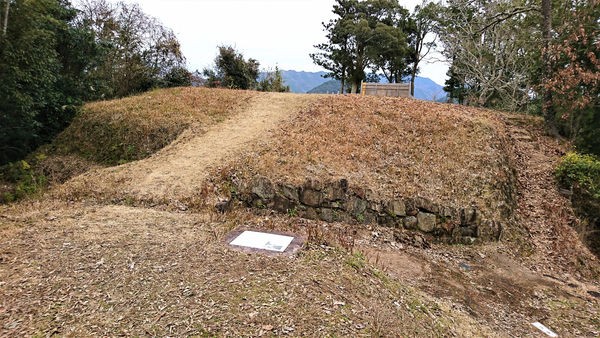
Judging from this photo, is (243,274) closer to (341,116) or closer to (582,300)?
(582,300)

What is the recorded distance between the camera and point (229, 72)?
17.2m

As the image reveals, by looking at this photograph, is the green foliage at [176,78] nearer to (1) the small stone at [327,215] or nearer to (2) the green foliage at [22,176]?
(2) the green foliage at [22,176]

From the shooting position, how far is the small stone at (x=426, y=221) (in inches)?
265

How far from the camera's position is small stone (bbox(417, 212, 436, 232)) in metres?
6.72

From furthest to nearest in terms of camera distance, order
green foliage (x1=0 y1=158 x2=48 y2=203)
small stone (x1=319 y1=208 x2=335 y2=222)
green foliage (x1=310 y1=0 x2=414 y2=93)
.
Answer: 1. green foliage (x1=310 y1=0 x2=414 y2=93)
2. green foliage (x1=0 y1=158 x2=48 y2=203)
3. small stone (x1=319 y1=208 x2=335 y2=222)

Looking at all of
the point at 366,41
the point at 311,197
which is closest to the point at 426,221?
the point at 311,197

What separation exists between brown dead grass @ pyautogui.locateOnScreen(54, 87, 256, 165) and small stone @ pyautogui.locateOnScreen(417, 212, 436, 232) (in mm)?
6748

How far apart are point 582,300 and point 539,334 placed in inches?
64.2

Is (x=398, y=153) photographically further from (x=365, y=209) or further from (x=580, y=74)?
(x=580, y=74)

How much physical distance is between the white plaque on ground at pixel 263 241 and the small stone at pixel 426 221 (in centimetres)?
315

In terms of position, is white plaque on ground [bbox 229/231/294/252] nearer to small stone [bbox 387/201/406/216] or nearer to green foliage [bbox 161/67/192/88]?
small stone [bbox 387/201/406/216]

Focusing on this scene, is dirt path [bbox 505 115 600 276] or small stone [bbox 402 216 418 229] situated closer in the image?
dirt path [bbox 505 115 600 276]

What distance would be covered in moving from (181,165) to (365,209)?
435 cm

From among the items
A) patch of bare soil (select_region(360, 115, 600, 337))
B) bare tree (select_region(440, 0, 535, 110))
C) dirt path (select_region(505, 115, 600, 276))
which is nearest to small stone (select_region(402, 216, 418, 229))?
patch of bare soil (select_region(360, 115, 600, 337))
